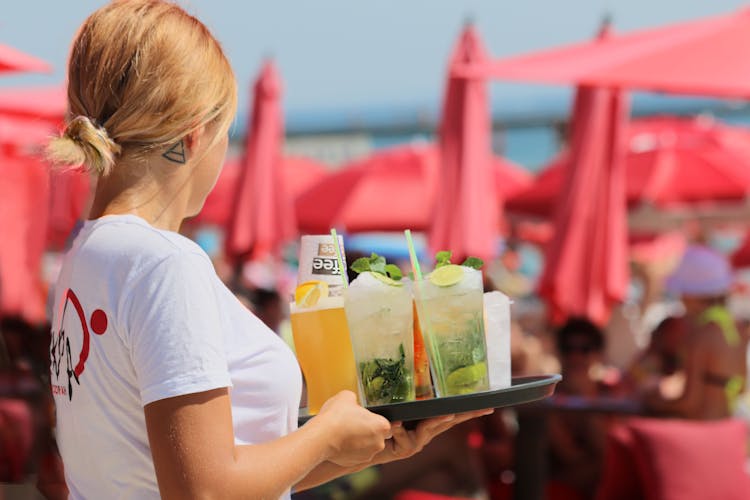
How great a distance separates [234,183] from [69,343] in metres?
9.09

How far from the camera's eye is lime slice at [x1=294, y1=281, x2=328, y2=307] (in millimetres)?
1633

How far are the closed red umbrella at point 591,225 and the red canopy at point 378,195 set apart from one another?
2574mm

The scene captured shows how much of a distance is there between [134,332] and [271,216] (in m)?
7.86

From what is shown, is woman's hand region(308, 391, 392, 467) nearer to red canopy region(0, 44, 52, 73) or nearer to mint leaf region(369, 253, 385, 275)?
mint leaf region(369, 253, 385, 275)

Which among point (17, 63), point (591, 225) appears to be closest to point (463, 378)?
point (17, 63)

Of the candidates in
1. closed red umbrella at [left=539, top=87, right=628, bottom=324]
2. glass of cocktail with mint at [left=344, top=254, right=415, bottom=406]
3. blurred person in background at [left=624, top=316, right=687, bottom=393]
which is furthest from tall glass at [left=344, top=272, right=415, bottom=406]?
closed red umbrella at [left=539, top=87, right=628, bottom=324]

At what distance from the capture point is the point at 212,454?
1.27 m

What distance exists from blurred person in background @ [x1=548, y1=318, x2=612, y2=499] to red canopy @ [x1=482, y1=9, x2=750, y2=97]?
4.28 ft

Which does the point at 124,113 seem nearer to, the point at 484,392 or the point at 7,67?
the point at 484,392

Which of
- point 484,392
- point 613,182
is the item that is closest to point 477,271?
point 484,392

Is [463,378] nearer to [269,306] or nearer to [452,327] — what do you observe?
[452,327]

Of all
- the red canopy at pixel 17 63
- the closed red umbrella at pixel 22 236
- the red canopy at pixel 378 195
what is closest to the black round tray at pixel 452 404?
the red canopy at pixel 17 63

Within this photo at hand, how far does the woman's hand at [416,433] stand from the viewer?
5.28ft

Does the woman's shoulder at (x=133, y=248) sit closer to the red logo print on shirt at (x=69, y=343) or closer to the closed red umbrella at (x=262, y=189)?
the red logo print on shirt at (x=69, y=343)
